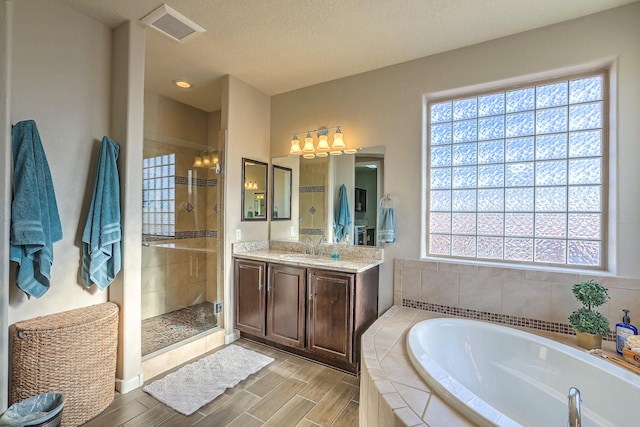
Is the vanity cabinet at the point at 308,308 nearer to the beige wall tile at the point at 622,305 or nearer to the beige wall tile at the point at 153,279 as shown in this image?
the beige wall tile at the point at 153,279

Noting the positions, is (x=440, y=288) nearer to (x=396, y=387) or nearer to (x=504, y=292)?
(x=504, y=292)

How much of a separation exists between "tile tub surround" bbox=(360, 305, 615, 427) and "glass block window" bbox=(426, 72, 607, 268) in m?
0.71

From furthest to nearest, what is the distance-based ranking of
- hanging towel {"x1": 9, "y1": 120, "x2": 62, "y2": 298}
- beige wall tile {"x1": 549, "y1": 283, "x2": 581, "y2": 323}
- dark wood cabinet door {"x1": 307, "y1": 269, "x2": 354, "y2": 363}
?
dark wood cabinet door {"x1": 307, "y1": 269, "x2": 354, "y2": 363} < beige wall tile {"x1": 549, "y1": 283, "x2": 581, "y2": 323} < hanging towel {"x1": 9, "y1": 120, "x2": 62, "y2": 298}

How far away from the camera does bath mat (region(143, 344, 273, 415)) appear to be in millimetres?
2039

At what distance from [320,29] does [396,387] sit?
2.44 m

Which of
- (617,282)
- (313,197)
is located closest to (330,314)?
(313,197)

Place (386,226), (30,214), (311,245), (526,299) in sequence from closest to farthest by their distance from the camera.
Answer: (30,214), (526,299), (386,226), (311,245)

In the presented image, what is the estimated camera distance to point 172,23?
7.04 ft

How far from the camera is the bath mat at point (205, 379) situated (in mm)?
2039

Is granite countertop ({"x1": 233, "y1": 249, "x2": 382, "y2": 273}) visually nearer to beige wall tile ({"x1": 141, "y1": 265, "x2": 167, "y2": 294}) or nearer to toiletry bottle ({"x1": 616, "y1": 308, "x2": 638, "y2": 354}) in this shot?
beige wall tile ({"x1": 141, "y1": 265, "x2": 167, "y2": 294})

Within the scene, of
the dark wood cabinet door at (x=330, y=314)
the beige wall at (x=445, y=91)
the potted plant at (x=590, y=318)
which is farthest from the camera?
the dark wood cabinet door at (x=330, y=314)

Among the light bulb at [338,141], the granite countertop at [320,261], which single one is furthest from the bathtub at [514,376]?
the light bulb at [338,141]

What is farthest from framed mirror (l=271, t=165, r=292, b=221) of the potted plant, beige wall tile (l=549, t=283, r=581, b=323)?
the potted plant

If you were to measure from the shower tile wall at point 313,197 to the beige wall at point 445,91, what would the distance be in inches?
15.6
